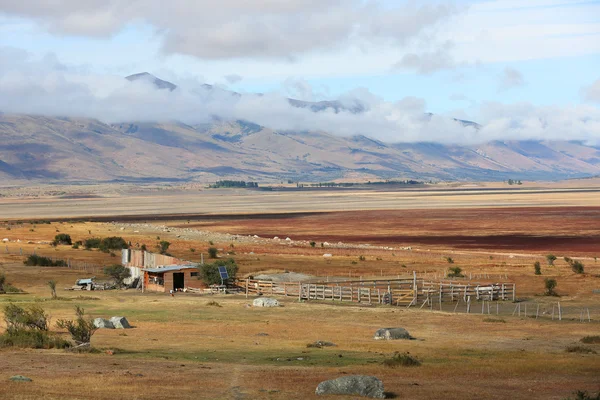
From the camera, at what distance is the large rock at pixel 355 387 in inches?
772

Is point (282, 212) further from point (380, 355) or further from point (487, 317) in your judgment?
point (380, 355)

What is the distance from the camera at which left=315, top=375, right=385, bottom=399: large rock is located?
19.6 metres

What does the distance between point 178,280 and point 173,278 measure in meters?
0.38

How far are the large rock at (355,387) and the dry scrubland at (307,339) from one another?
52 cm

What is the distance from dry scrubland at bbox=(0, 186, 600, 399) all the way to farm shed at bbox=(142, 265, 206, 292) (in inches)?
76.2

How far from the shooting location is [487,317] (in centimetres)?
3894

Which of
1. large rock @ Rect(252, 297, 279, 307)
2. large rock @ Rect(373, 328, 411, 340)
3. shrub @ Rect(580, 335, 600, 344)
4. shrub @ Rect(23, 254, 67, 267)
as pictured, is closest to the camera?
shrub @ Rect(580, 335, 600, 344)

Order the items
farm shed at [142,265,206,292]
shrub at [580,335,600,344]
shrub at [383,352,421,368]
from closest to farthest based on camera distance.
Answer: shrub at [383,352,421,368] → shrub at [580,335,600,344] → farm shed at [142,265,206,292]

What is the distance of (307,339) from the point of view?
31.7m

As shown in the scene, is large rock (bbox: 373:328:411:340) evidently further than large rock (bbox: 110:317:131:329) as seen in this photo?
No

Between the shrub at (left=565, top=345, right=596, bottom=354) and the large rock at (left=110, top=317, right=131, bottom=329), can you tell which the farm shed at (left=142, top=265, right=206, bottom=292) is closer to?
the large rock at (left=110, top=317, right=131, bottom=329)

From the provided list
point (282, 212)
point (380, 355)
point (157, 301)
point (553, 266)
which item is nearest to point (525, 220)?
point (282, 212)

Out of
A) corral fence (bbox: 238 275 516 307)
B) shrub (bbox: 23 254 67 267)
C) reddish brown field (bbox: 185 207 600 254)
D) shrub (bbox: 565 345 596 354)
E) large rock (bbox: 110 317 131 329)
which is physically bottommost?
shrub (bbox: 565 345 596 354)

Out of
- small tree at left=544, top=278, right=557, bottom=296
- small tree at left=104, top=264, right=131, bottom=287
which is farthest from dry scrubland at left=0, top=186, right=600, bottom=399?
small tree at left=104, top=264, right=131, bottom=287
